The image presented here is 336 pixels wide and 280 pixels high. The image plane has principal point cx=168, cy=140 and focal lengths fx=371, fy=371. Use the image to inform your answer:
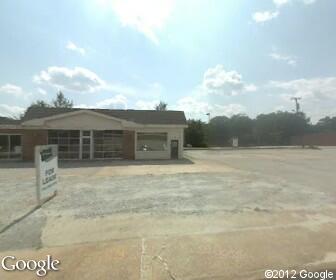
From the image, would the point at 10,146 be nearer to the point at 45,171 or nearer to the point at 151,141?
the point at 151,141

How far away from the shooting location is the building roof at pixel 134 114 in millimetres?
30203

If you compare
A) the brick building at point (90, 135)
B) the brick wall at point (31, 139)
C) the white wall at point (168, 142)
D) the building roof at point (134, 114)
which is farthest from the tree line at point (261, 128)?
the brick wall at point (31, 139)

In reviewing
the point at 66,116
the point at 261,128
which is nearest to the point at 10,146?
the point at 66,116

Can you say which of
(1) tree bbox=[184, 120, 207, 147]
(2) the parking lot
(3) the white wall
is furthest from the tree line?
(2) the parking lot

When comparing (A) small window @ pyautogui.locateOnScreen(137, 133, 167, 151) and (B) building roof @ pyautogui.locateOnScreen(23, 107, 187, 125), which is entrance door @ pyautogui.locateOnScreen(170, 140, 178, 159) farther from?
(B) building roof @ pyautogui.locateOnScreen(23, 107, 187, 125)

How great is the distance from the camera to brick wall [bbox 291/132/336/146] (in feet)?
240

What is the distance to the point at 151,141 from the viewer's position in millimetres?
30250

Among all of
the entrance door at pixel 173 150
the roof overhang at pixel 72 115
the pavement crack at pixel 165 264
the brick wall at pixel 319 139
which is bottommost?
the pavement crack at pixel 165 264

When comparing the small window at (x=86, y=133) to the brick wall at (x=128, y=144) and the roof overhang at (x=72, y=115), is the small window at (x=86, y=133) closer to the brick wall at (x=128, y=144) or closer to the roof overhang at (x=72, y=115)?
the roof overhang at (x=72, y=115)

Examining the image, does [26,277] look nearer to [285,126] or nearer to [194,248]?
[194,248]

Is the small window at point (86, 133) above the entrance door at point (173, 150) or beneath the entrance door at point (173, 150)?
above

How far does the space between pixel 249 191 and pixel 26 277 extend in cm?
840

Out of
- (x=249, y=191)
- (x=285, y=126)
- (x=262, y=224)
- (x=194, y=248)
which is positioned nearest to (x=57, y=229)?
(x=194, y=248)

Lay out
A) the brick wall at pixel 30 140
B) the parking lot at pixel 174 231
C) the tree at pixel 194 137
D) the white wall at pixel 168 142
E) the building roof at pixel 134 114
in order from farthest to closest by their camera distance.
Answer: the tree at pixel 194 137 < the building roof at pixel 134 114 < the white wall at pixel 168 142 < the brick wall at pixel 30 140 < the parking lot at pixel 174 231
